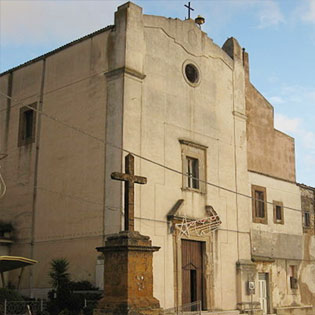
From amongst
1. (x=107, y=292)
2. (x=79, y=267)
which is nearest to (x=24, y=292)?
(x=79, y=267)

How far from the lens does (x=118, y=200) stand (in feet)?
64.5

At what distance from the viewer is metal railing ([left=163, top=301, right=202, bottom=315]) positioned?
20445 mm

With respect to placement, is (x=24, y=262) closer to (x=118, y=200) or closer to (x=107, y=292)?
(x=118, y=200)

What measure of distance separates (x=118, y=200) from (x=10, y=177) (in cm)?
745

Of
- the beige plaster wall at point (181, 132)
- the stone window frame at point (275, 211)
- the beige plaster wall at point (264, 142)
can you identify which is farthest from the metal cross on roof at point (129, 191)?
the stone window frame at point (275, 211)

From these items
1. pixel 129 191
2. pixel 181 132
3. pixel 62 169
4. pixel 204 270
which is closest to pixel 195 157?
pixel 181 132

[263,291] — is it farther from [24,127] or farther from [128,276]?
[128,276]

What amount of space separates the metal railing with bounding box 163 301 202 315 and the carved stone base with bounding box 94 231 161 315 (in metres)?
7.81

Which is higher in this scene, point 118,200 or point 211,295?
point 118,200

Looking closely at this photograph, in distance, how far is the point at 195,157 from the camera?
23.3 m

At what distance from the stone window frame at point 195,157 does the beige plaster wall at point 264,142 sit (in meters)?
4.12

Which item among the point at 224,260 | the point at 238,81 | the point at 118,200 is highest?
the point at 238,81

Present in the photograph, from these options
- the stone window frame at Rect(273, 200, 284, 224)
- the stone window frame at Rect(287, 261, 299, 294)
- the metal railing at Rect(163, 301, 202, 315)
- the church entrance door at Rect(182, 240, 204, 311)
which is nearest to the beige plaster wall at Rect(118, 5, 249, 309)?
the metal railing at Rect(163, 301, 202, 315)

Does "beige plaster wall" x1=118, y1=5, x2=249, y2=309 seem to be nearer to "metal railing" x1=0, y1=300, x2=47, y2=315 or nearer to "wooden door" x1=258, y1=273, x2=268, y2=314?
"wooden door" x1=258, y1=273, x2=268, y2=314
